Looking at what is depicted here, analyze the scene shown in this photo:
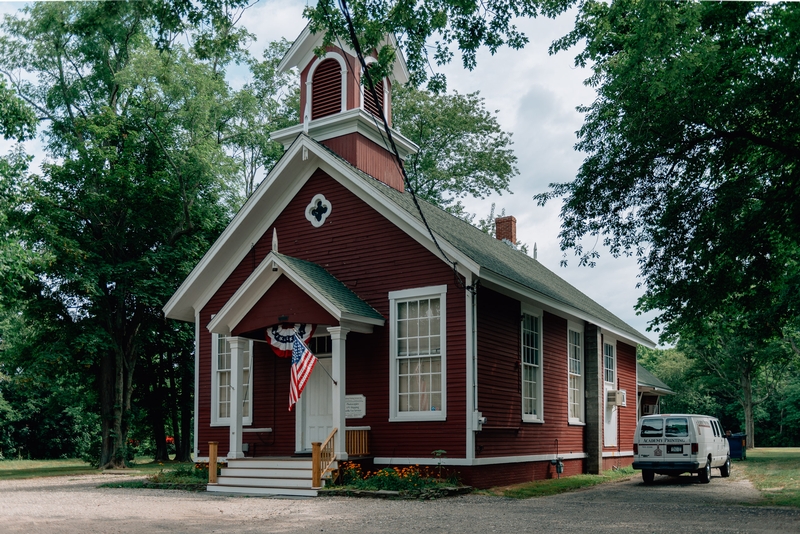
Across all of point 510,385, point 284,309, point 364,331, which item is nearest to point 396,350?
point 364,331

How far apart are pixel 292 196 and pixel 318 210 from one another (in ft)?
2.78

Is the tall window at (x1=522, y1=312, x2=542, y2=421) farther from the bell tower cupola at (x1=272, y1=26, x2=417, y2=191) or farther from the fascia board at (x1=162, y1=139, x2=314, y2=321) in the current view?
the fascia board at (x1=162, y1=139, x2=314, y2=321)

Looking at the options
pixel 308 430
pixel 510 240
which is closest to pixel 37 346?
pixel 308 430

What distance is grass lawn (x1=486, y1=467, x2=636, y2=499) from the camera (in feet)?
51.7

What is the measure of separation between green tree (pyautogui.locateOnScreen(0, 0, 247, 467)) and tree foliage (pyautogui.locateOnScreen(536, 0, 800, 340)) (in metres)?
14.5

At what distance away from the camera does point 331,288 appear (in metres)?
16.8

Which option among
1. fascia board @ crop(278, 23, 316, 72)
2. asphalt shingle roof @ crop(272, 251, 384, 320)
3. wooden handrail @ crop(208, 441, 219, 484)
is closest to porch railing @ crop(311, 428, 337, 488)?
asphalt shingle roof @ crop(272, 251, 384, 320)

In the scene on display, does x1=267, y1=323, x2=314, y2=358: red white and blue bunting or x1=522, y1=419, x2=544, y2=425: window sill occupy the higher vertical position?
x1=267, y1=323, x2=314, y2=358: red white and blue bunting

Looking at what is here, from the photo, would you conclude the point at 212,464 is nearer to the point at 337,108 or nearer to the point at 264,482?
the point at 264,482

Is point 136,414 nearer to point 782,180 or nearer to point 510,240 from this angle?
point 510,240

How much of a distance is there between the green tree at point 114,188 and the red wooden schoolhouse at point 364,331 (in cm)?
780

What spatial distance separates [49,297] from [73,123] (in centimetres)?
747

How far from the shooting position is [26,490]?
18.2 meters

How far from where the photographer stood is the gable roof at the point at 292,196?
16641 mm
